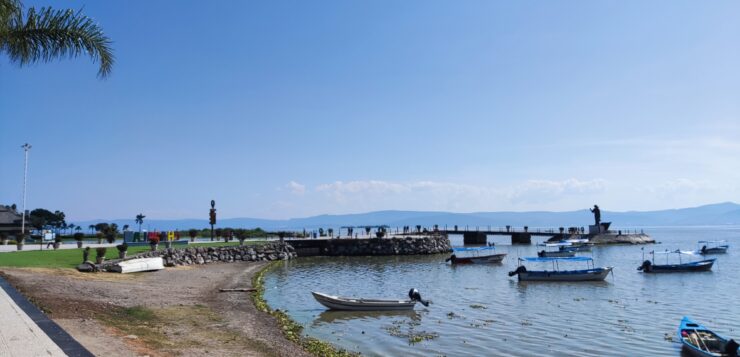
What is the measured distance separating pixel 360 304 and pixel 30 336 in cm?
1728

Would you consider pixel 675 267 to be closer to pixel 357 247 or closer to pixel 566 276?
pixel 566 276

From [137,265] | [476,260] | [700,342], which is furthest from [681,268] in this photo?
[137,265]

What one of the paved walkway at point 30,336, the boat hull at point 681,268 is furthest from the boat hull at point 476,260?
the paved walkway at point 30,336

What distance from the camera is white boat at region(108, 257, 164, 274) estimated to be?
33781 millimetres

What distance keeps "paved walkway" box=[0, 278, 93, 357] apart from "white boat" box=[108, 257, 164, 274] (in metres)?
19.8

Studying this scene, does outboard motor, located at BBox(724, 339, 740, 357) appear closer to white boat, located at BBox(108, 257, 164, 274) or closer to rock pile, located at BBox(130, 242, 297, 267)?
white boat, located at BBox(108, 257, 164, 274)

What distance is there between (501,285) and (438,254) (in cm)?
3194

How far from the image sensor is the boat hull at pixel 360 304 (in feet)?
87.5

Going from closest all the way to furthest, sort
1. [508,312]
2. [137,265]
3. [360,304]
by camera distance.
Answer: [360,304], [508,312], [137,265]

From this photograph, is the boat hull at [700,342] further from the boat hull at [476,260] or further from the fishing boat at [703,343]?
the boat hull at [476,260]

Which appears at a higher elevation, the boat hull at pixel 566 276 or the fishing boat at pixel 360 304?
the fishing boat at pixel 360 304

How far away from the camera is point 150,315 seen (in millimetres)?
20125

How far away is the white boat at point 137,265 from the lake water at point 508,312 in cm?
831

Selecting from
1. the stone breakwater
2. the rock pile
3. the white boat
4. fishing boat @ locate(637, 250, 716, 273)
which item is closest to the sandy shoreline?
the white boat
